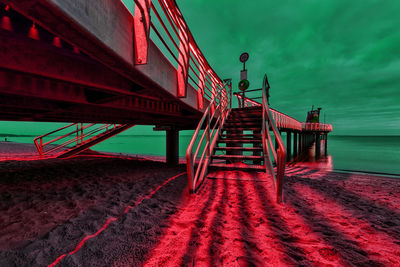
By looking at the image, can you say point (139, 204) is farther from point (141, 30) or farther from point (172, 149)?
point (172, 149)

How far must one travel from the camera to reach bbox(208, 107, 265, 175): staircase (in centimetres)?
421

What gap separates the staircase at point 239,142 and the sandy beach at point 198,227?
64 cm

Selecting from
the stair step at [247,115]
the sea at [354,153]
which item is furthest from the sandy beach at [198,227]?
the sea at [354,153]

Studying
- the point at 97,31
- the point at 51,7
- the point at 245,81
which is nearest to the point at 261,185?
the point at 97,31

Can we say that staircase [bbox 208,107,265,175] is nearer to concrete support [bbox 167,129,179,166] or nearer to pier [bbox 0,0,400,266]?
pier [bbox 0,0,400,266]

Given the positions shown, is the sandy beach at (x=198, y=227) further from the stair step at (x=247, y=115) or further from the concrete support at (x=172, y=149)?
the concrete support at (x=172, y=149)

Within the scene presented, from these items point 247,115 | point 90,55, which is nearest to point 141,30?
point 90,55

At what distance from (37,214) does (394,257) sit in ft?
14.8

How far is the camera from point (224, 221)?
2.21m

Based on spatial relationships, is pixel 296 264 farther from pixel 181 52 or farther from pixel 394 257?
pixel 181 52

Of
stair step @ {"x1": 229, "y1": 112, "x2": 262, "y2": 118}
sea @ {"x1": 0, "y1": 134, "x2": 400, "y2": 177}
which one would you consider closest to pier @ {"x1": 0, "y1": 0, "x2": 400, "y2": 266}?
stair step @ {"x1": 229, "y1": 112, "x2": 262, "y2": 118}

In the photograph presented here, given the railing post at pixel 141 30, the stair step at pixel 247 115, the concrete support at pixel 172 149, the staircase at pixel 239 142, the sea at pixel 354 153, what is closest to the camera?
the railing post at pixel 141 30

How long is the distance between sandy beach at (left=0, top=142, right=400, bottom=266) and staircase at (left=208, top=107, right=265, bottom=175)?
0.64 meters

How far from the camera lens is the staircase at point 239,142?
4.21m
